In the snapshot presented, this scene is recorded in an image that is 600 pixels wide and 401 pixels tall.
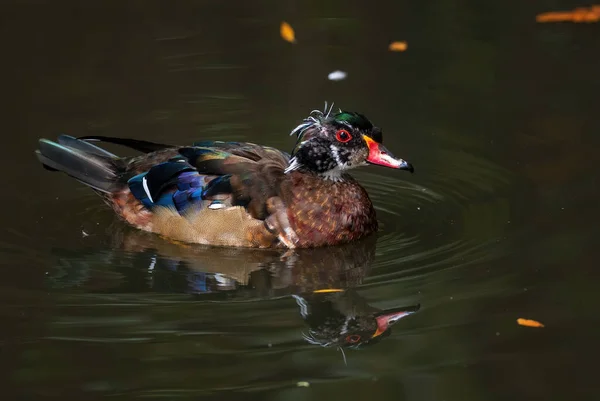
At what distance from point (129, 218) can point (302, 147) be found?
143 centimetres

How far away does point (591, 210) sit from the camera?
8.06 m

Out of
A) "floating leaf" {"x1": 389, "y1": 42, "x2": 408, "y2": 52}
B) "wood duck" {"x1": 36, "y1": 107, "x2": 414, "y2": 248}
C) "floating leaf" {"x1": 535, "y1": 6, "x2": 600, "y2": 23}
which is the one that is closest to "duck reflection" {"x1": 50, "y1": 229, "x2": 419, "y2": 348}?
"wood duck" {"x1": 36, "y1": 107, "x2": 414, "y2": 248}

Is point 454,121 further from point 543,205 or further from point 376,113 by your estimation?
point 543,205

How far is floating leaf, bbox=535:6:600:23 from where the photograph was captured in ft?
38.9

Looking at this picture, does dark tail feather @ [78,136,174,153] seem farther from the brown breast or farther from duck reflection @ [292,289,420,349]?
duck reflection @ [292,289,420,349]

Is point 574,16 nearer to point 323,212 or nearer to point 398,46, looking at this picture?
point 398,46

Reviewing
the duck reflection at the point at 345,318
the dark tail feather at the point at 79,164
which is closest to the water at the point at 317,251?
the duck reflection at the point at 345,318

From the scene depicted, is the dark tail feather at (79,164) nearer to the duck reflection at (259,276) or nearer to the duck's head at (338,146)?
the duck reflection at (259,276)

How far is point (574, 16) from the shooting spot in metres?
12.0

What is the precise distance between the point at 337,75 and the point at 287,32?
1338mm

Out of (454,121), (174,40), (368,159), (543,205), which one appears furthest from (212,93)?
(543,205)

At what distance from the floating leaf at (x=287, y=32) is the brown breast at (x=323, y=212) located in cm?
400

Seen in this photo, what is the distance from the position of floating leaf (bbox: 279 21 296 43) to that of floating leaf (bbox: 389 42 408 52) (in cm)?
108

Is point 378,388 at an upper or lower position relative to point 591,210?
lower
